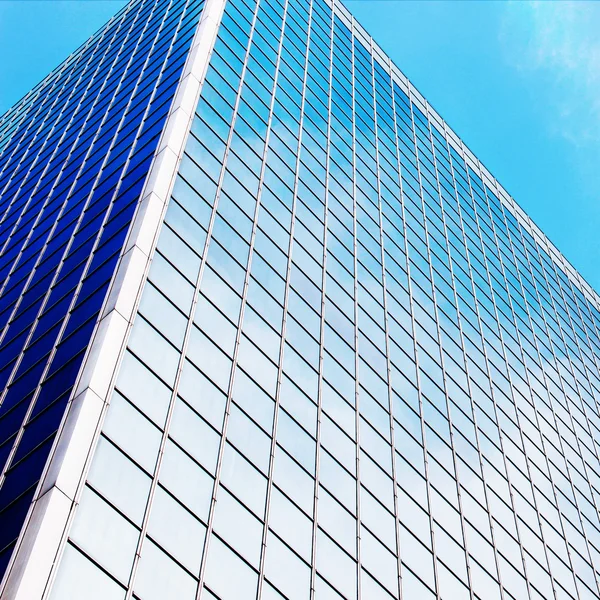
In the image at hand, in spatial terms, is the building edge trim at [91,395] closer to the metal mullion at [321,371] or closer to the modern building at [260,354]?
the modern building at [260,354]

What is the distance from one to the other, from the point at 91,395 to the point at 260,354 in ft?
30.9

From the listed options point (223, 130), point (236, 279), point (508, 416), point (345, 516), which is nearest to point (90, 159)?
point (223, 130)

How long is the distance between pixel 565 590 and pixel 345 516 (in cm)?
1614

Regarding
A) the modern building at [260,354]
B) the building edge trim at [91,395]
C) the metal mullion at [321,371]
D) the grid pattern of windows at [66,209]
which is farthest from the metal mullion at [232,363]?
the metal mullion at [321,371]

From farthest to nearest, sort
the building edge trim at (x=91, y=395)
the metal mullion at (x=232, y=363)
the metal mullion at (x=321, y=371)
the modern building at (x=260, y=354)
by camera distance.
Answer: the metal mullion at (x=321, y=371)
the modern building at (x=260, y=354)
the metal mullion at (x=232, y=363)
the building edge trim at (x=91, y=395)

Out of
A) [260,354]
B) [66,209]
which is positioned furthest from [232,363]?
[66,209]

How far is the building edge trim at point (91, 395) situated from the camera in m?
19.4

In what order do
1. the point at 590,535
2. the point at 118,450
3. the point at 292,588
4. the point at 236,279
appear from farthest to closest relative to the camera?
the point at 590,535 < the point at 236,279 < the point at 292,588 < the point at 118,450

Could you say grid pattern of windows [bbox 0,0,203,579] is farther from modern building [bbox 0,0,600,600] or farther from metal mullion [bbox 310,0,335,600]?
metal mullion [bbox 310,0,335,600]

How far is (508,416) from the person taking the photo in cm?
4850

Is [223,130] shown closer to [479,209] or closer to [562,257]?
[479,209]

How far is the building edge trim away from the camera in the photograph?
19.4m

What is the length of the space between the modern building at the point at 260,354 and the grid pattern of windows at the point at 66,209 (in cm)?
17

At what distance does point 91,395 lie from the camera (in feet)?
77.9
